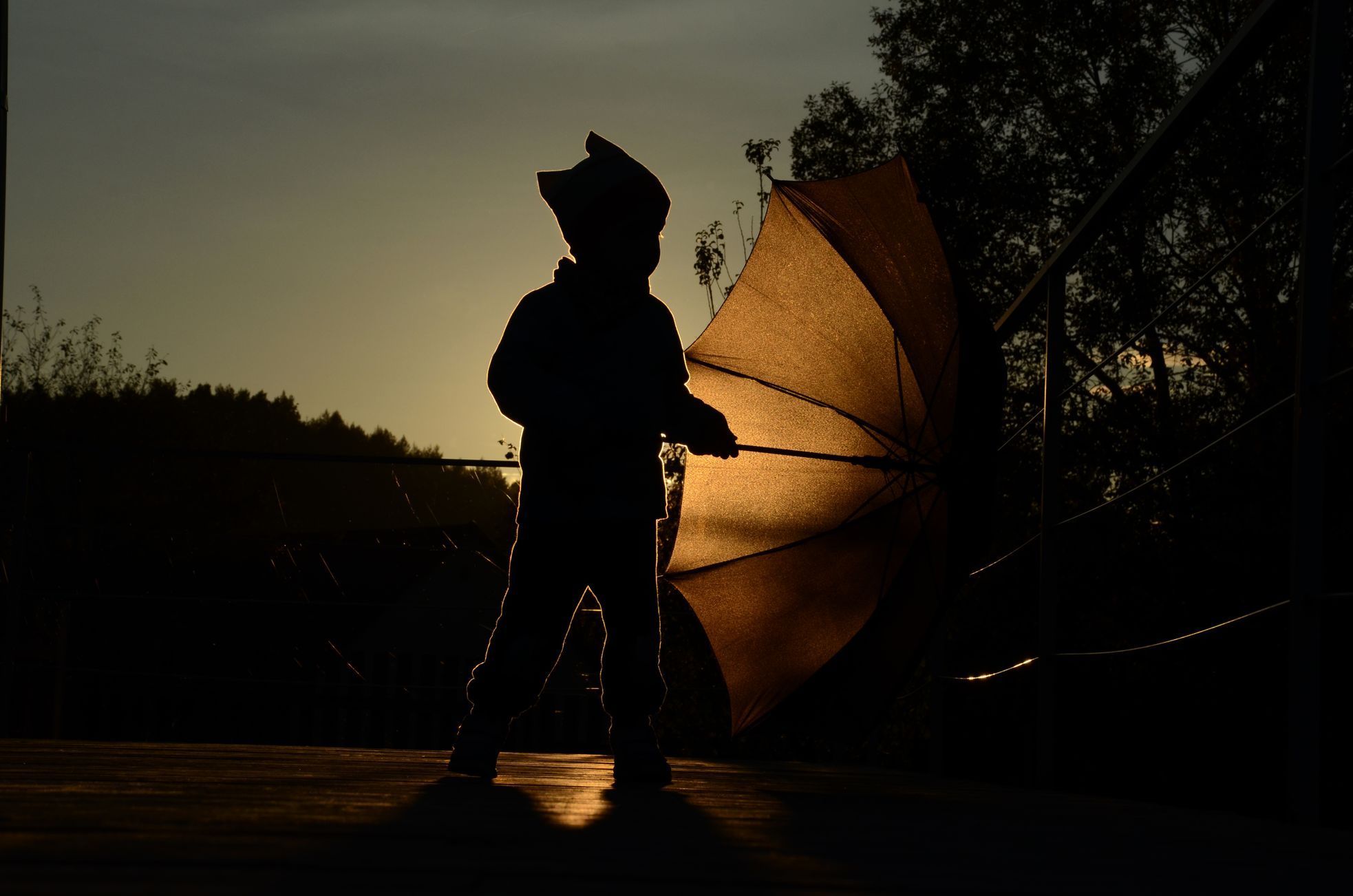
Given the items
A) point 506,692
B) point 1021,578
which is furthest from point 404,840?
point 1021,578

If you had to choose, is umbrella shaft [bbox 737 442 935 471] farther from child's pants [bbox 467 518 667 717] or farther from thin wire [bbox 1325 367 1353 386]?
thin wire [bbox 1325 367 1353 386]

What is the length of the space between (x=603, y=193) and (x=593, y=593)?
0.69m

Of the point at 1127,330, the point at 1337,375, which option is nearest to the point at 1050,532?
the point at 1337,375

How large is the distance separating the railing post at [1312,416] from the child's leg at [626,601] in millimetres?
1053

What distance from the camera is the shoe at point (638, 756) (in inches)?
84.1

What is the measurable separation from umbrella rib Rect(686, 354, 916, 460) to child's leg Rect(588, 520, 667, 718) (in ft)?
1.89

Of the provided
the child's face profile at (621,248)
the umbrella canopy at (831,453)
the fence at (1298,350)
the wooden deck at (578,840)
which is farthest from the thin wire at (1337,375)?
the child's face profile at (621,248)

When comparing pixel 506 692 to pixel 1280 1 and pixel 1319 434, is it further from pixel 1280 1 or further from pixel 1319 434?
pixel 1280 1

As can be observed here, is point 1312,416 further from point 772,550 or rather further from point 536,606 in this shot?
point 772,550

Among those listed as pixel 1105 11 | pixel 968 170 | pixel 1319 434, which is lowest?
pixel 1319 434

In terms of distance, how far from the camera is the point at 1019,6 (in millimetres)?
13688

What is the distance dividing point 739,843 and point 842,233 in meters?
1.71

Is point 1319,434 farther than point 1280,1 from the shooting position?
No

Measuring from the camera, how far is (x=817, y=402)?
113 inches
